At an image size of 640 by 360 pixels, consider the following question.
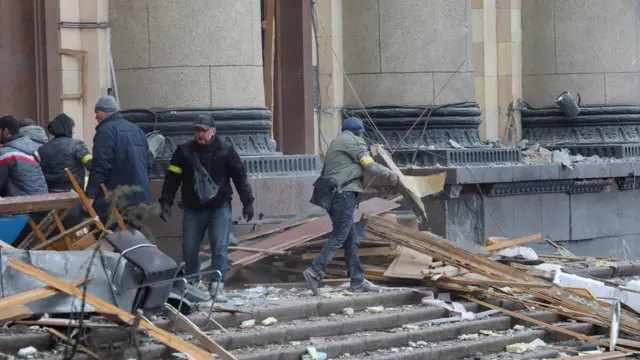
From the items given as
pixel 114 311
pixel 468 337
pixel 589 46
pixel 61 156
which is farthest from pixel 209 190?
pixel 589 46

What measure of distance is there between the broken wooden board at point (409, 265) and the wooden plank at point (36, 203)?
11.1 feet

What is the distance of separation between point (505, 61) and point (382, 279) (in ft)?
29.6

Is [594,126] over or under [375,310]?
over

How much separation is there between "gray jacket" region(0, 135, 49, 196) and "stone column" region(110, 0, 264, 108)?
9.75 ft

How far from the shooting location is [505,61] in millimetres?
21172

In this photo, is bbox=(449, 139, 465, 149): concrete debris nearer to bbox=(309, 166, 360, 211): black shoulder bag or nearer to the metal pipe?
the metal pipe

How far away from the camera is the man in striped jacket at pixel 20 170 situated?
11.4m

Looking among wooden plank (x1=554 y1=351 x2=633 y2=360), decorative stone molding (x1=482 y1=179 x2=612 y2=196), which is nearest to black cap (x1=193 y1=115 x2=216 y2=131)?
wooden plank (x1=554 y1=351 x2=633 y2=360)

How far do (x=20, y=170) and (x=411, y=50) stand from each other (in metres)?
7.00

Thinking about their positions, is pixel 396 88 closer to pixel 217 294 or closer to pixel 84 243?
pixel 217 294

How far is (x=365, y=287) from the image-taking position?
40.8 ft

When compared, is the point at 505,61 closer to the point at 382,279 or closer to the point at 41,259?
the point at 382,279

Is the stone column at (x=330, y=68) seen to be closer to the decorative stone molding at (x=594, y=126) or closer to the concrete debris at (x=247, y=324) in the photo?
the decorative stone molding at (x=594, y=126)

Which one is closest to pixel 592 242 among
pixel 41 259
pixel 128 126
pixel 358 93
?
pixel 358 93
